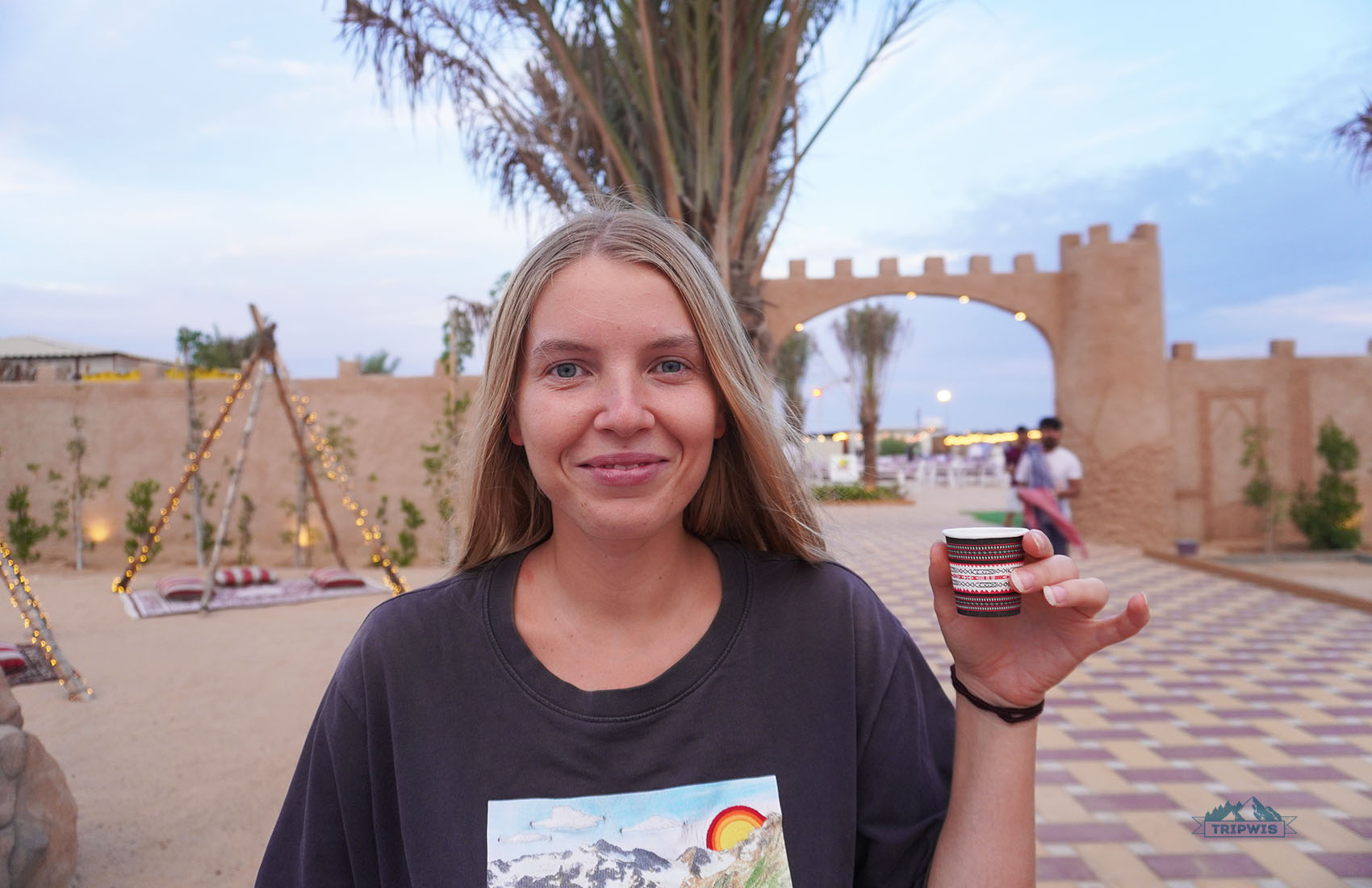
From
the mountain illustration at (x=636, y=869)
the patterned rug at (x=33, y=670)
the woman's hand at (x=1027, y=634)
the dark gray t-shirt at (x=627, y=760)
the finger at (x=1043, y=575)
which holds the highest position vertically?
the finger at (x=1043, y=575)

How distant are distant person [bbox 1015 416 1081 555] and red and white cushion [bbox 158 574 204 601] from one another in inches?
344

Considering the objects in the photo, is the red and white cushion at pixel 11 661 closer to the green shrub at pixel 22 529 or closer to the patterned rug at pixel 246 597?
the patterned rug at pixel 246 597

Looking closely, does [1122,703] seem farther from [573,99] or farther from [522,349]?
[573,99]

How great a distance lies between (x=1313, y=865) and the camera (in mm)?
3395

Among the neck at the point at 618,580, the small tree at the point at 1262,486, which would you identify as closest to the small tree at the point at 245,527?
the neck at the point at 618,580

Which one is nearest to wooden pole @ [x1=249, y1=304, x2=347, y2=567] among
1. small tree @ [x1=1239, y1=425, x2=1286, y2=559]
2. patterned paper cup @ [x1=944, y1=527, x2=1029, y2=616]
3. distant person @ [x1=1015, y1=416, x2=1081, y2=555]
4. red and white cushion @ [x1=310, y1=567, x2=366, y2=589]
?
red and white cushion @ [x1=310, y1=567, x2=366, y2=589]

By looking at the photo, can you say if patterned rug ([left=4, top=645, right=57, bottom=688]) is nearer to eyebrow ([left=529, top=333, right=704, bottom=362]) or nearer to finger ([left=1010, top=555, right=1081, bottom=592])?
eyebrow ([left=529, top=333, right=704, bottom=362])

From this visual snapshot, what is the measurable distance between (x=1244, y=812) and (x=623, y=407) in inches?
166

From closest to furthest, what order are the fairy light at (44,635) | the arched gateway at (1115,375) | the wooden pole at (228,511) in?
the fairy light at (44,635)
the wooden pole at (228,511)
the arched gateway at (1115,375)

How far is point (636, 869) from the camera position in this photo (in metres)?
1.22

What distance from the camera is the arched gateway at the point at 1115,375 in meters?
13.6

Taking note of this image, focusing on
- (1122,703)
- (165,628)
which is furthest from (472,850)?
(165,628)

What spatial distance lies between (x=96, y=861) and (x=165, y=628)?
4961 millimetres

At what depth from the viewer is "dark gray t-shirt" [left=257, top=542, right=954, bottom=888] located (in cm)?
123
